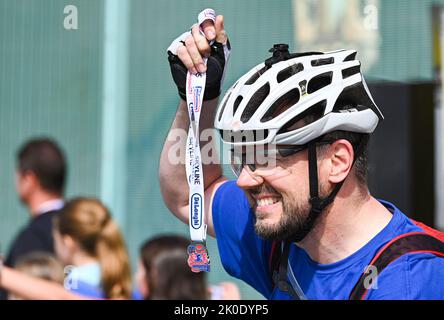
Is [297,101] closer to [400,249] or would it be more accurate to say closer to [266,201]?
[266,201]

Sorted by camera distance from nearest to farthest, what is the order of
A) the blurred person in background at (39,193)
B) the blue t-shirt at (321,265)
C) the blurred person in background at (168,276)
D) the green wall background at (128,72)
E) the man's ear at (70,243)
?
1. the blue t-shirt at (321,265)
2. the blurred person in background at (168,276)
3. the man's ear at (70,243)
4. the blurred person in background at (39,193)
5. the green wall background at (128,72)

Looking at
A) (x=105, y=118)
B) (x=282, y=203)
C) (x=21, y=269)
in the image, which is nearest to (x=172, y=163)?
(x=282, y=203)

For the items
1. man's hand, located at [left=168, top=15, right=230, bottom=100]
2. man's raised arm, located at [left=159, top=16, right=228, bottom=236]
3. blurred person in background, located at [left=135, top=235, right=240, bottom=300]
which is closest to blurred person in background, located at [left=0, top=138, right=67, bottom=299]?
blurred person in background, located at [left=135, top=235, right=240, bottom=300]

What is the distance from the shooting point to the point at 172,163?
10.6 ft

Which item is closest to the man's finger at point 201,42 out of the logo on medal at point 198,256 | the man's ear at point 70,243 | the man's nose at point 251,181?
the man's nose at point 251,181

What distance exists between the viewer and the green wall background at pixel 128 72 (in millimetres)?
6387

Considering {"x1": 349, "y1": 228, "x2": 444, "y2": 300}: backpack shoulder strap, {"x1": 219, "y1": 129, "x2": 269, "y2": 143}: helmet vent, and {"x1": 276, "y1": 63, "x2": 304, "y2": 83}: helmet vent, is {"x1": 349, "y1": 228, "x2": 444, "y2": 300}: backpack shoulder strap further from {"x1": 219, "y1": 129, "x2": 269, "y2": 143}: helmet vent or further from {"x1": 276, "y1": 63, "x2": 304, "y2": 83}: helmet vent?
{"x1": 276, "y1": 63, "x2": 304, "y2": 83}: helmet vent

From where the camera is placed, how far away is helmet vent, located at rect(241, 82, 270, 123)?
2742 millimetres

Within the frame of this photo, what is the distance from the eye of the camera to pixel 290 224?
2.67m

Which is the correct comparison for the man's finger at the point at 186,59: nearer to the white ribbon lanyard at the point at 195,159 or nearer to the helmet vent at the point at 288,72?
the white ribbon lanyard at the point at 195,159

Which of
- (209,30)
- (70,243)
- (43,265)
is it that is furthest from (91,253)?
(209,30)

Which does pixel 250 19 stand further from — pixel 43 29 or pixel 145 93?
pixel 43 29

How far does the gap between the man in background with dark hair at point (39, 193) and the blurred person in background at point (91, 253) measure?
0.09 metres

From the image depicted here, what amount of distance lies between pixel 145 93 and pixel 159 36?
1.53 ft
